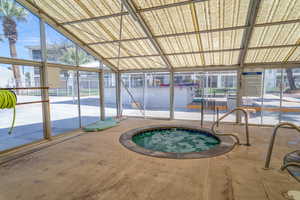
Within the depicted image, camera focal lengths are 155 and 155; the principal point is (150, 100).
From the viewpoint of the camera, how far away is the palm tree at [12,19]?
12.5 ft

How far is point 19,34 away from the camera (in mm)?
4074

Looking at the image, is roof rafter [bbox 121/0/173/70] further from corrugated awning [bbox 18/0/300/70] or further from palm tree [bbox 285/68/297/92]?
→ palm tree [bbox 285/68/297/92]

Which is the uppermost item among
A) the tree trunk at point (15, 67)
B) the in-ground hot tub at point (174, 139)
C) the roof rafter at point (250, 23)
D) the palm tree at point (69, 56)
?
the roof rafter at point (250, 23)

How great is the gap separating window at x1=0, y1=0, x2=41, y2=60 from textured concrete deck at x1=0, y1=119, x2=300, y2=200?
257cm

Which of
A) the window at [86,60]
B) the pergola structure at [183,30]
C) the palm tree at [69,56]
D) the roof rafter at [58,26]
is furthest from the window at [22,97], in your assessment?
the window at [86,60]

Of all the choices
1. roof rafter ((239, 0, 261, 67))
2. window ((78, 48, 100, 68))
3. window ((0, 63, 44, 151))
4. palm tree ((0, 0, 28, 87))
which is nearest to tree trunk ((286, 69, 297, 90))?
roof rafter ((239, 0, 261, 67))

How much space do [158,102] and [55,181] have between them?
1157cm

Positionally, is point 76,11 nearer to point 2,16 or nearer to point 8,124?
point 2,16

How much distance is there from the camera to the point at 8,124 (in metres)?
6.35

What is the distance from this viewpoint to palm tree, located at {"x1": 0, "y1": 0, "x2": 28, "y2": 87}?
3799 mm

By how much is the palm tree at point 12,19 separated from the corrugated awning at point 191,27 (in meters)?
0.46

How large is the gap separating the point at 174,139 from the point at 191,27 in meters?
3.76

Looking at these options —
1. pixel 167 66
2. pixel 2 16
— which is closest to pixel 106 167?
pixel 2 16

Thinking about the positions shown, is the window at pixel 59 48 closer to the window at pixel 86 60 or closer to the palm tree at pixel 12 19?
the window at pixel 86 60
